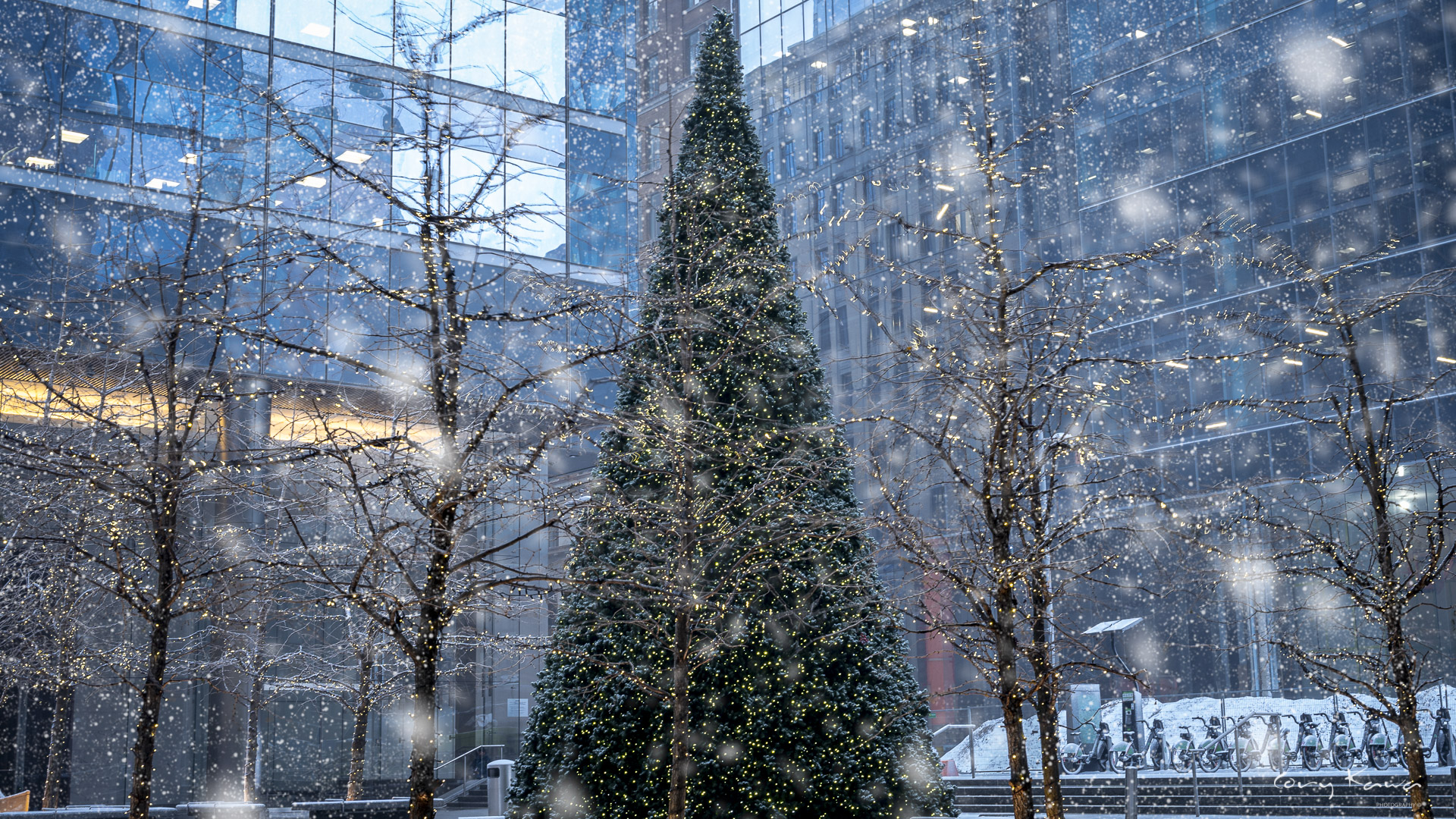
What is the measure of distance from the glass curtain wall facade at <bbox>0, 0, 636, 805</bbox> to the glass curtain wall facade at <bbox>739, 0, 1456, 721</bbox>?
26.5 feet

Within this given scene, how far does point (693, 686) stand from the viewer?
1230 cm

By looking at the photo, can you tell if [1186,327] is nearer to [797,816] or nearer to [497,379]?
[797,816]

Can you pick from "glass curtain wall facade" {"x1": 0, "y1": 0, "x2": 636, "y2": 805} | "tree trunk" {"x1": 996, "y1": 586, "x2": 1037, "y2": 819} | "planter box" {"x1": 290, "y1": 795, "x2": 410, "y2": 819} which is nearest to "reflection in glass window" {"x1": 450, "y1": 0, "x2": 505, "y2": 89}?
"glass curtain wall facade" {"x1": 0, "y1": 0, "x2": 636, "y2": 805}

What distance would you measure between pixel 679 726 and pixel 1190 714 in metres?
22.9

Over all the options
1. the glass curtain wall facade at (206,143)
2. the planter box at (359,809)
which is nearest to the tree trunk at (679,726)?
the planter box at (359,809)

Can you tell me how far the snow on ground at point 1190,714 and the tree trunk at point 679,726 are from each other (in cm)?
1810

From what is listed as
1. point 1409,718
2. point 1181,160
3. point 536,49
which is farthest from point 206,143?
point 1181,160

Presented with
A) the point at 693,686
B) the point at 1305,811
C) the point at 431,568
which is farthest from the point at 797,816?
the point at 1305,811

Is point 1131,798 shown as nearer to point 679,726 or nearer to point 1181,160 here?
point 679,726

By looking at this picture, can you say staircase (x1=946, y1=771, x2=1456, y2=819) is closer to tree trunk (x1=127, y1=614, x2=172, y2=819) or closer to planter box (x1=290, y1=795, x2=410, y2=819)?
planter box (x1=290, y1=795, x2=410, y2=819)

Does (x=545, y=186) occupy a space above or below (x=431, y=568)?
above

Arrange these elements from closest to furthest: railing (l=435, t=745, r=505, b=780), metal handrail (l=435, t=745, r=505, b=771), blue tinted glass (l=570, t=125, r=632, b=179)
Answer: metal handrail (l=435, t=745, r=505, b=771) < railing (l=435, t=745, r=505, b=780) < blue tinted glass (l=570, t=125, r=632, b=179)

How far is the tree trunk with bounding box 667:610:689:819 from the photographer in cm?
1012

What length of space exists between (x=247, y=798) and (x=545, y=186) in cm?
1523
